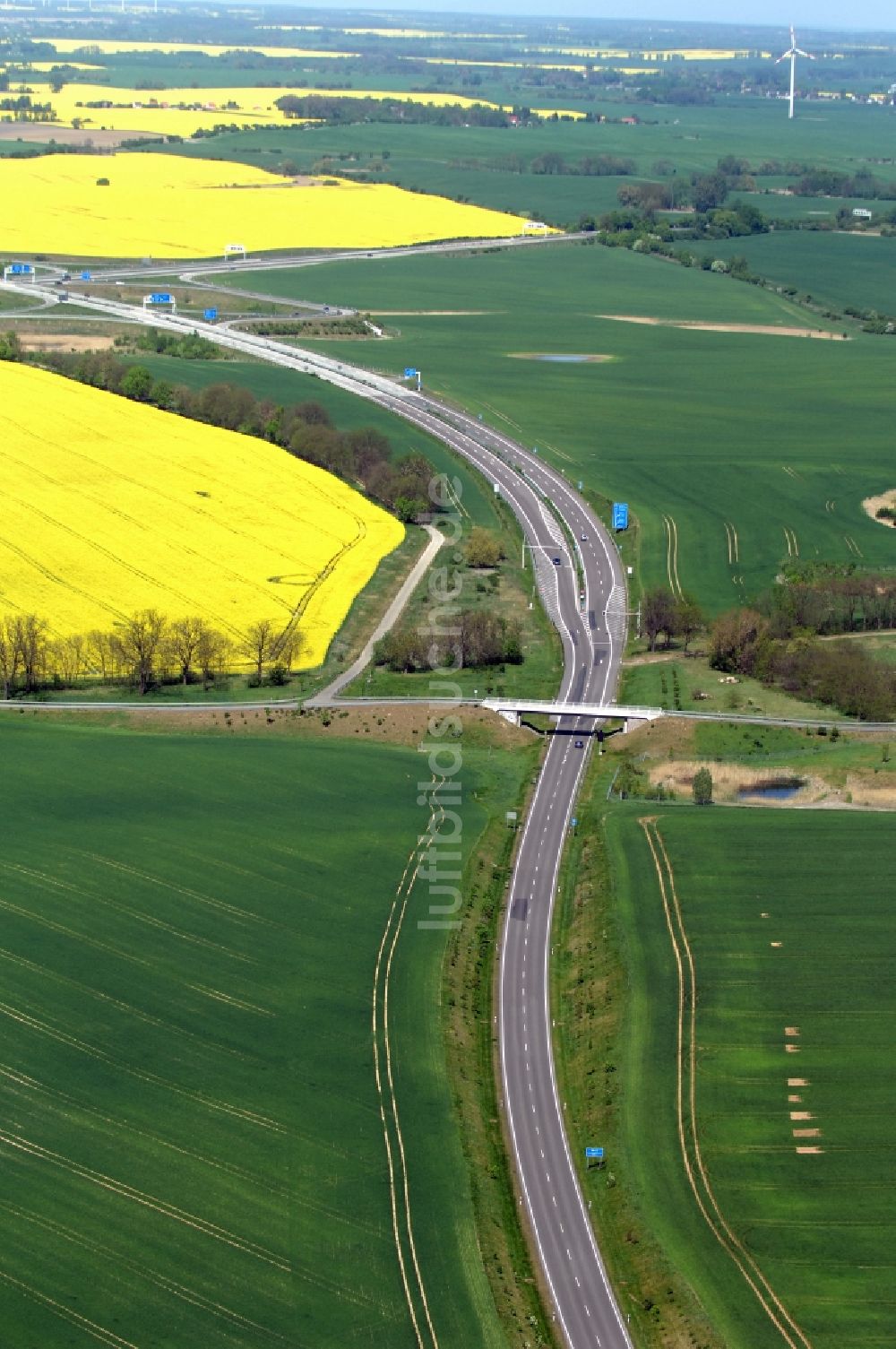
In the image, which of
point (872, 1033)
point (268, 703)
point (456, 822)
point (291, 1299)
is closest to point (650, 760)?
point (456, 822)

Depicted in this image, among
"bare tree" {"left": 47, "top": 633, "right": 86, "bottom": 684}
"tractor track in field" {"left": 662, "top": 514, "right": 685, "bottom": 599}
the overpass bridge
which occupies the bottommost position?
the overpass bridge

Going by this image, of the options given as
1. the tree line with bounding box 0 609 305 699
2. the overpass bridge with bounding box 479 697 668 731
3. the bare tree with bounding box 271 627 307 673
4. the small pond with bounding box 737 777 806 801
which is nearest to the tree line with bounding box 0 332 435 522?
the bare tree with bounding box 271 627 307 673

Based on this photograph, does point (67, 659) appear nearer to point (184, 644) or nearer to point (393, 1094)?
point (184, 644)

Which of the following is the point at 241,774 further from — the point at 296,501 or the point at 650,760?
the point at 296,501

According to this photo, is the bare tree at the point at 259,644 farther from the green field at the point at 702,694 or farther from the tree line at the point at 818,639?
the tree line at the point at 818,639

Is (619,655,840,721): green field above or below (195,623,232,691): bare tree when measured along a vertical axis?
below

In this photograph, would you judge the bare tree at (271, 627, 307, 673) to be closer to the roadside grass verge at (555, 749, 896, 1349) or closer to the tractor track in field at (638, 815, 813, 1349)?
the roadside grass verge at (555, 749, 896, 1349)
